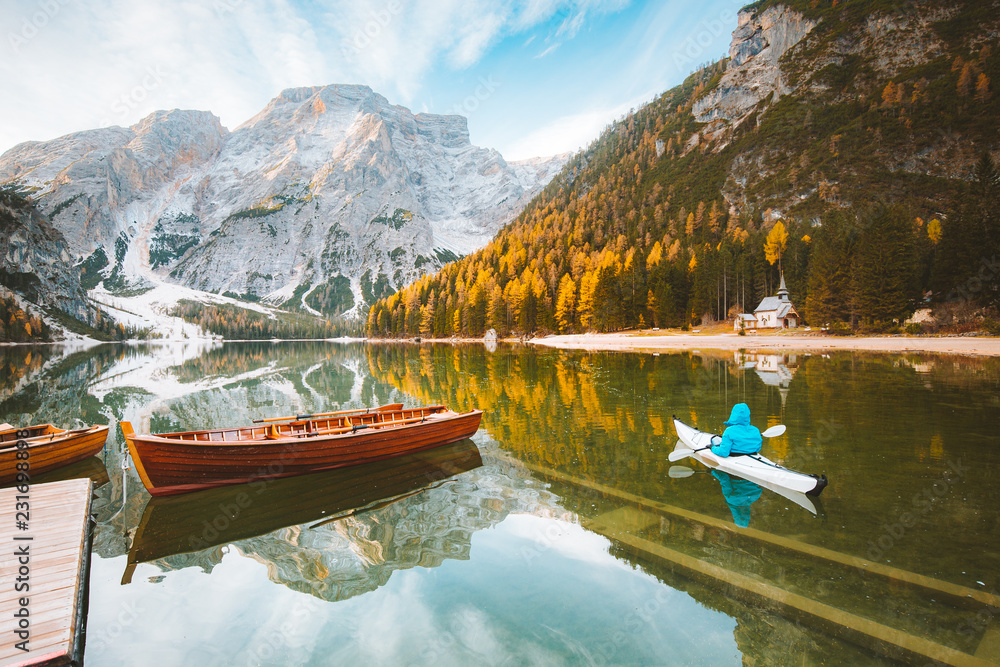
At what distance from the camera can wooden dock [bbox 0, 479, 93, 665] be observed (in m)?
Answer: 5.45

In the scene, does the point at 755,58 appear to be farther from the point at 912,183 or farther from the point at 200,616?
the point at 200,616

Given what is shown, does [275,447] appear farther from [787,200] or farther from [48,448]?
[787,200]

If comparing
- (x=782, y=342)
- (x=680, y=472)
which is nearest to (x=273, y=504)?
(x=680, y=472)

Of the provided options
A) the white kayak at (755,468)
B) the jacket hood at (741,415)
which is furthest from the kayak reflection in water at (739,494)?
the jacket hood at (741,415)

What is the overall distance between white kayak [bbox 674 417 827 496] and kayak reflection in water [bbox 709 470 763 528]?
9.7 inches

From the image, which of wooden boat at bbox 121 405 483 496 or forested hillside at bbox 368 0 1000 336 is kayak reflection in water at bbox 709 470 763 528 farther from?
forested hillside at bbox 368 0 1000 336

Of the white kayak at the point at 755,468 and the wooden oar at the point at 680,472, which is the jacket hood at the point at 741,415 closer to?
the white kayak at the point at 755,468

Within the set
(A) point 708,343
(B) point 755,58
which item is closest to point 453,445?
(A) point 708,343

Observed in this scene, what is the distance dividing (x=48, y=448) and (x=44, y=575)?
34.7 ft

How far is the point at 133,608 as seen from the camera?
7.33 meters

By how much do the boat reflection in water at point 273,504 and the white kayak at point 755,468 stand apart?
302 inches

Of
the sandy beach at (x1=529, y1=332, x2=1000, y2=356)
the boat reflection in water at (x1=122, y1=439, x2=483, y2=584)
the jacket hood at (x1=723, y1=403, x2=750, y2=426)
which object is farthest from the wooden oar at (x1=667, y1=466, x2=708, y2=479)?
the sandy beach at (x1=529, y1=332, x2=1000, y2=356)

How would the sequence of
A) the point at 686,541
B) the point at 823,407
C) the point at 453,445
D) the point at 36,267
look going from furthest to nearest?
1. the point at 36,267
2. the point at 823,407
3. the point at 453,445
4. the point at 686,541

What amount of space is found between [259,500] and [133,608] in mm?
4677
